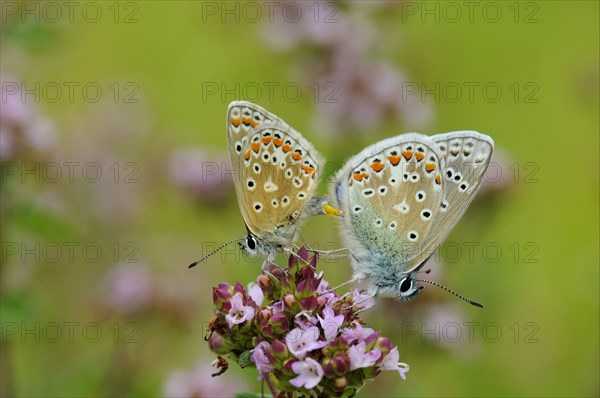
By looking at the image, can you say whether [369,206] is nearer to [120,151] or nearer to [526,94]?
[120,151]

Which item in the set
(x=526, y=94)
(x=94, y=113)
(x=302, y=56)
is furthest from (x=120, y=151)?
(x=526, y=94)

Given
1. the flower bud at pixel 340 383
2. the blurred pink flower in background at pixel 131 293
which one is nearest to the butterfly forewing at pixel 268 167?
the flower bud at pixel 340 383

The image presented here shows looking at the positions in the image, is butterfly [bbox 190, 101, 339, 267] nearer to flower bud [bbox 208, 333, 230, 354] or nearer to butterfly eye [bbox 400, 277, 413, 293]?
butterfly eye [bbox 400, 277, 413, 293]

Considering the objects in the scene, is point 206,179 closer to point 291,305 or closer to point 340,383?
point 291,305


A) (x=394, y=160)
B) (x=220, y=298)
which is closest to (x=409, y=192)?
(x=394, y=160)

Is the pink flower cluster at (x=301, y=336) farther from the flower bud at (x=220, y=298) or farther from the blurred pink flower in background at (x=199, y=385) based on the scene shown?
the blurred pink flower in background at (x=199, y=385)

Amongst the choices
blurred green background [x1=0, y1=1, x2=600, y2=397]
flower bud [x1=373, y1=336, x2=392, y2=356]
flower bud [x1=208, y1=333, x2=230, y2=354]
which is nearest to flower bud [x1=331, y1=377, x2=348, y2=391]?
flower bud [x1=373, y1=336, x2=392, y2=356]
